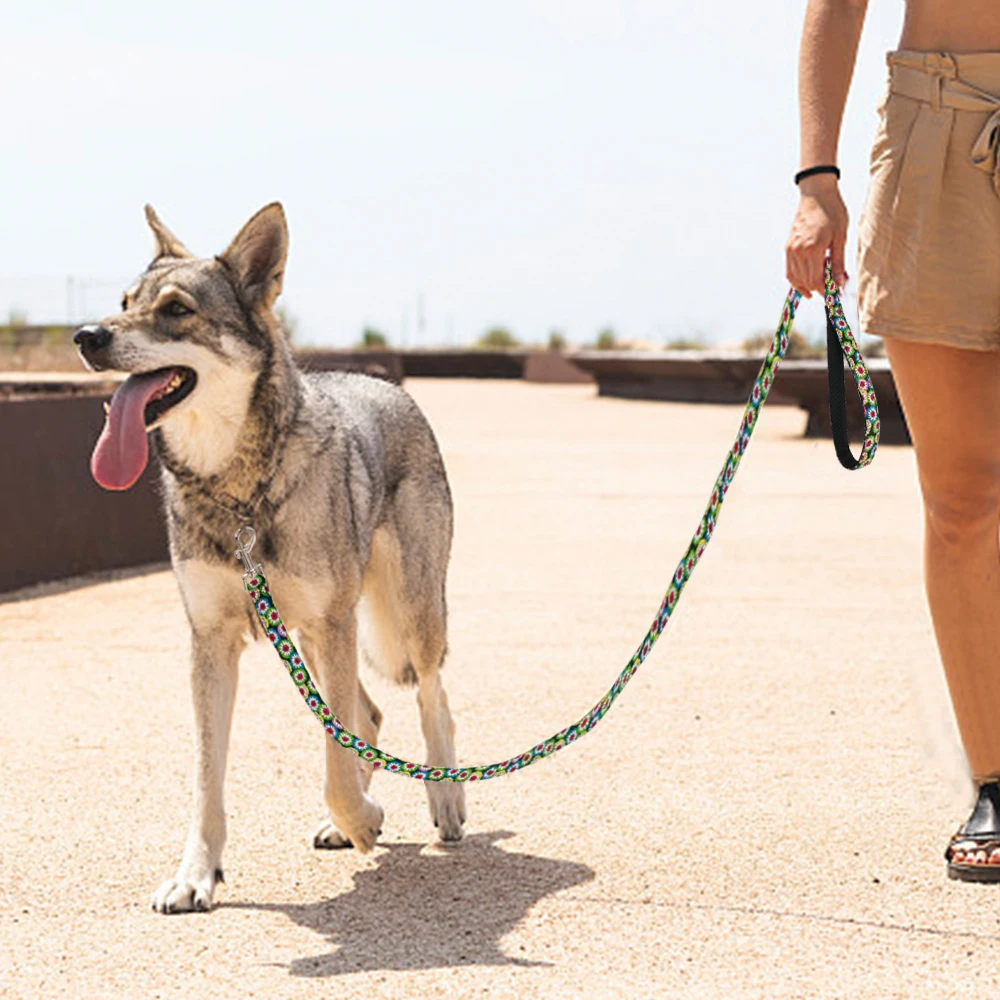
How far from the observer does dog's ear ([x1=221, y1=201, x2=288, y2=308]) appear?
515 centimetres

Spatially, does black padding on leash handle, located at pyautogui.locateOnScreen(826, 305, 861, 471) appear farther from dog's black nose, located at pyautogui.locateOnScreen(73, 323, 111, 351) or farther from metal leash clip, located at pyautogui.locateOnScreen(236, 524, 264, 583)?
dog's black nose, located at pyautogui.locateOnScreen(73, 323, 111, 351)

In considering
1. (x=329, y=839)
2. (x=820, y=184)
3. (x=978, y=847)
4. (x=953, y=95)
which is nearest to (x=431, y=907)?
(x=329, y=839)

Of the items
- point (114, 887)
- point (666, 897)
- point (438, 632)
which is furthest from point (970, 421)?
point (114, 887)

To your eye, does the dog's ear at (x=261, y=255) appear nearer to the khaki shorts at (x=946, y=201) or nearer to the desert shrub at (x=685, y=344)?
the khaki shorts at (x=946, y=201)

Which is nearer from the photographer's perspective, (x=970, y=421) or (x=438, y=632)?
(x=970, y=421)

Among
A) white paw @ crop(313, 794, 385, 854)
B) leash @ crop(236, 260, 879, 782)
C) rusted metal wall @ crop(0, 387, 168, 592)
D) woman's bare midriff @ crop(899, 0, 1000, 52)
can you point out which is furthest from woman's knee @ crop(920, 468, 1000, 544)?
rusted metal wall @ crop(0, 387, 168, 592)

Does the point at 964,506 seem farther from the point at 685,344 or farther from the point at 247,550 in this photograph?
the point at 685,344

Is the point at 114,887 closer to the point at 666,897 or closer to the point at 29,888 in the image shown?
the point at 29,888

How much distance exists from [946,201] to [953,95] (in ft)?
0.83

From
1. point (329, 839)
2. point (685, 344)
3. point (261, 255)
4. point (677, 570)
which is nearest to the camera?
point (677, 570)

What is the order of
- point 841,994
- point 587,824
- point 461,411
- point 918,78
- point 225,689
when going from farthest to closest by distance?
point 461,411 → point 587,824 → point 225,689 → point 918,78 → point 841,994

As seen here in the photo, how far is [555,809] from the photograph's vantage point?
574 centimetres

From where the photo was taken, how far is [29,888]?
4.95 meters

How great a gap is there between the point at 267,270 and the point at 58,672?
131 inches
